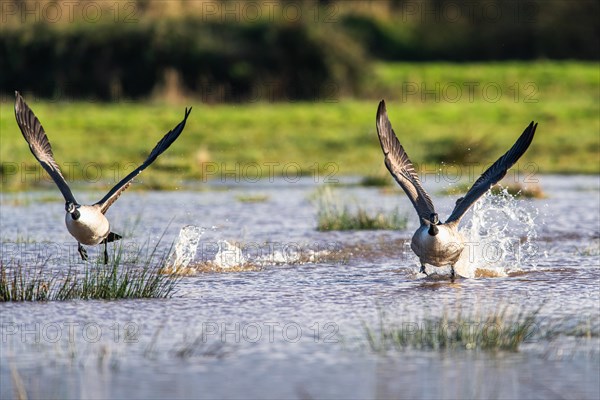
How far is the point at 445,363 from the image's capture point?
922 cm

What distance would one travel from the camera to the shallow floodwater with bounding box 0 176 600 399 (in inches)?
343

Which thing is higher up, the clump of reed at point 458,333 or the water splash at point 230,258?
the water splash at point 230,258

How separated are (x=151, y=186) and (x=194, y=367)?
50.9ft

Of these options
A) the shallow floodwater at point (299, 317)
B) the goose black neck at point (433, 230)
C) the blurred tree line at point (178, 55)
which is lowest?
the shallow floodwater at point (299, 317)

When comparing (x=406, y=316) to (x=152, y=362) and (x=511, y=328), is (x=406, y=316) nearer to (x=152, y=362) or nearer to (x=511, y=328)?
(x=511, y=328)

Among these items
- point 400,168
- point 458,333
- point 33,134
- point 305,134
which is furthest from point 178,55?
point 458,333

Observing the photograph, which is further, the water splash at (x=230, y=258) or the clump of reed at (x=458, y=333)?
the water splash at (x=230, y=258)

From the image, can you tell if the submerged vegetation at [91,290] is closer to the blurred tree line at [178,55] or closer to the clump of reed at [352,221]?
the clump of reed at [352,221]

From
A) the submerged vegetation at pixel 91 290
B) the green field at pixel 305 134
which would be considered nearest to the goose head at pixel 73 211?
the submerged vegetation at pixel 91 290

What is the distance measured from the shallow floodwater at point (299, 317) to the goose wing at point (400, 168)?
0.80m

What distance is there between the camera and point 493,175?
1300cm

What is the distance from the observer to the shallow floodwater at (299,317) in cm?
870

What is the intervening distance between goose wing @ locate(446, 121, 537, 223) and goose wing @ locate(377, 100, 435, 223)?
0.30m

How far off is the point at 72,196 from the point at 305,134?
17.2 meters
